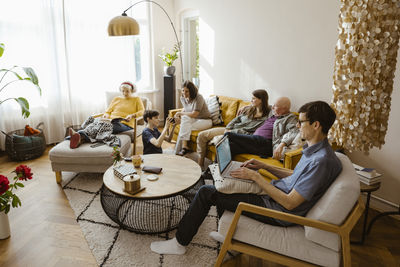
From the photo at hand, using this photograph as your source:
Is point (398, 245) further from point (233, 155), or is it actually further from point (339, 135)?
point (233, 155)

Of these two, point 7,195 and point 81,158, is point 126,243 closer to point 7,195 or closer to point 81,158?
point 7,195

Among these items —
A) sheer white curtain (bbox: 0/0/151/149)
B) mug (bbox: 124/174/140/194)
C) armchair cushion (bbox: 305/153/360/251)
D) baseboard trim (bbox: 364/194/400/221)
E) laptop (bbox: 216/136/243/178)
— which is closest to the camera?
armchair cushion (bbox: 305/153/360/251)

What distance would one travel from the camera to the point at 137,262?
6.41ft

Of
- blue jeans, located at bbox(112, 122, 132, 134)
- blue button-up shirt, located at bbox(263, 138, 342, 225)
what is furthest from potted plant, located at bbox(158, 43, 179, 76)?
blue button-up shirt, located at bbox(263, 138, 342, 225)

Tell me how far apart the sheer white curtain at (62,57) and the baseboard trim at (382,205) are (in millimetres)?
4085

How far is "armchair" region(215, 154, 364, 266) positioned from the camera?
1432 millimetres

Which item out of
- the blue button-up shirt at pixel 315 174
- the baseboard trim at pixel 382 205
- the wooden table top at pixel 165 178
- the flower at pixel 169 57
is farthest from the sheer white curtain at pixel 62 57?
the baseboard trim at pixel 382 205

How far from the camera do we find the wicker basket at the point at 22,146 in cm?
378

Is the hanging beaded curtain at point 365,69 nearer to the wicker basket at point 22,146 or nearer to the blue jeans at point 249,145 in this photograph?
the blue jeans at point 249,145

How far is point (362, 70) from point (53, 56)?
4099mm

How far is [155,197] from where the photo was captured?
Result: 2062 mm

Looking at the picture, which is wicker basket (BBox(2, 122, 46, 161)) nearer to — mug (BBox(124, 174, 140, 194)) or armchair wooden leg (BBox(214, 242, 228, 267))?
mug (BBox(124, 174, 140, 194))

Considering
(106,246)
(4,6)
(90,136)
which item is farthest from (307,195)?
(4,6)

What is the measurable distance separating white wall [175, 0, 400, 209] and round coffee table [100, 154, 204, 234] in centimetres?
165
